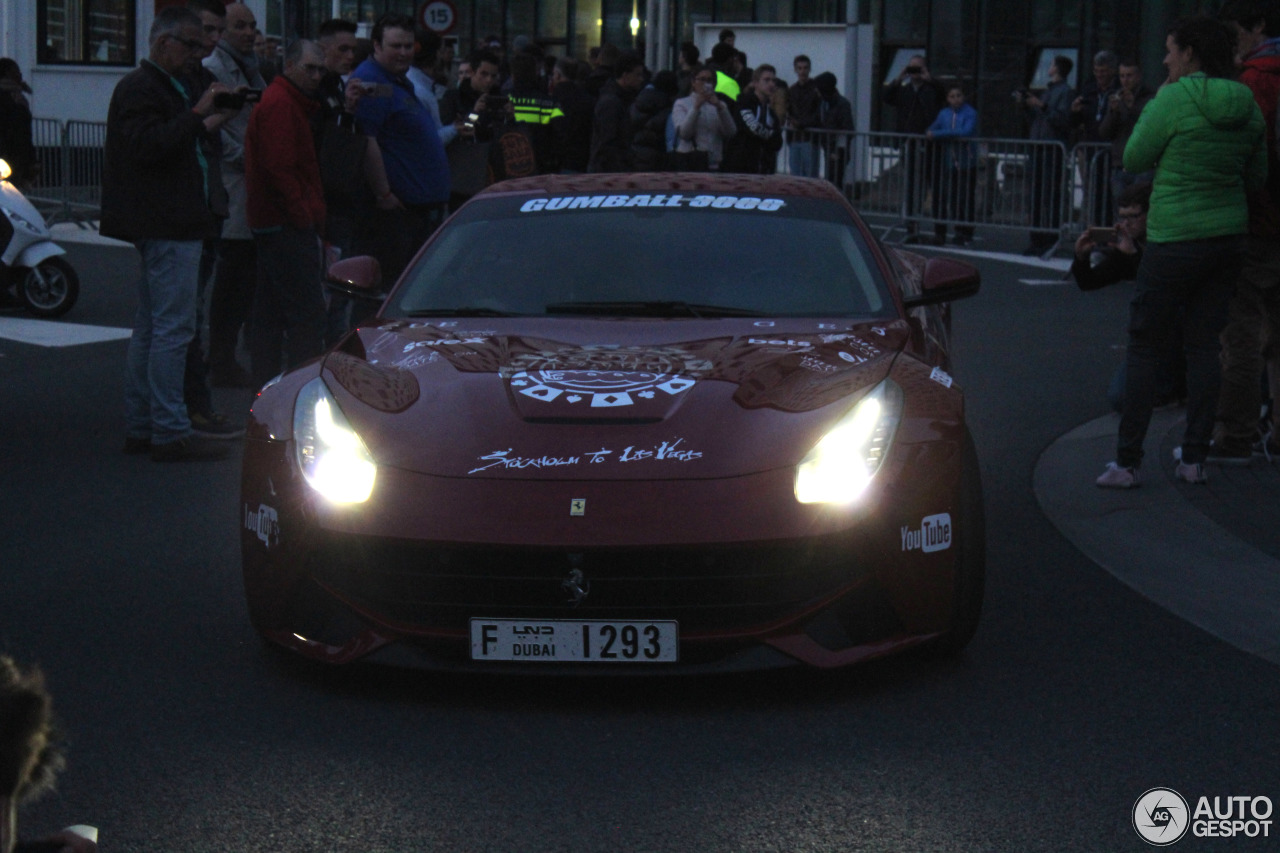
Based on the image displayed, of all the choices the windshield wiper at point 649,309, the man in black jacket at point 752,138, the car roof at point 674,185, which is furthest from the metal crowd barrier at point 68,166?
the windshield wiper at point 649,309

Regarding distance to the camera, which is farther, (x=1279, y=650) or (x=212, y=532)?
(x=212, y=532)

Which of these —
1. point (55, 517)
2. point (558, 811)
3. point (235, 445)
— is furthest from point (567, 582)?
point (235, 445)

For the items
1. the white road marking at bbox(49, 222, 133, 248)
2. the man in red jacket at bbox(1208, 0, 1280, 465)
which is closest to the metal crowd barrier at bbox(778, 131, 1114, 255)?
the white road marking at bbox(49, 222, 133, 248)

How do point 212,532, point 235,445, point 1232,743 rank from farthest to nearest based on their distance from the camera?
point 235,445 → point 212,532 → point 1232,743

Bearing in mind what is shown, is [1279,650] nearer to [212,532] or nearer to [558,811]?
[558,811]

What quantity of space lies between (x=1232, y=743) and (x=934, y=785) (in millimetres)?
834

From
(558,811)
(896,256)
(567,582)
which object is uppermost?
(896,256)

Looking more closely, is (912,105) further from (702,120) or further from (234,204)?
(234,204)

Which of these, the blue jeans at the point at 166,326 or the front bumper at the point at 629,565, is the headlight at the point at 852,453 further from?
the blue jeans at the point at 166,326

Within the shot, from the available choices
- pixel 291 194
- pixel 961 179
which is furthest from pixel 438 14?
pixel 291 194

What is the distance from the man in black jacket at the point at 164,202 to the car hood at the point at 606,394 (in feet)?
9.30

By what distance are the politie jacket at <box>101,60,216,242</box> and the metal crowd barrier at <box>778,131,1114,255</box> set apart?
38.3 feet

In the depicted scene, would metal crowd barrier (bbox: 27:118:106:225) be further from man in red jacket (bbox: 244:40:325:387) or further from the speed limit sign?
man in red jacket (bbox: 244:40:325:387)

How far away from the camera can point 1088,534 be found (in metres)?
6.96
